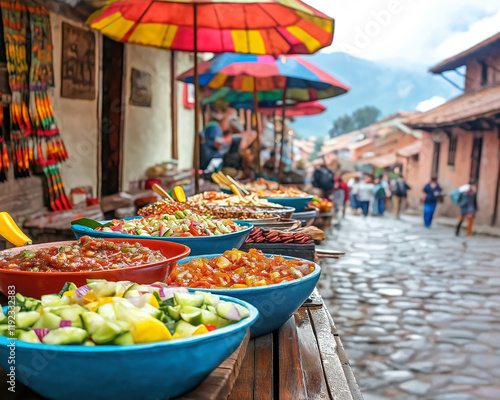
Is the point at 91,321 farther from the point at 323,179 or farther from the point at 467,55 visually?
the point at 467,55

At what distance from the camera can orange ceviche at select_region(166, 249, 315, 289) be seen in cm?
150

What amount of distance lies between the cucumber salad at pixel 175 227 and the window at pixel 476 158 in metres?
16.9

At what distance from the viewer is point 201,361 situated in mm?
948

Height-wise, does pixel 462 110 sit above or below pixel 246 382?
above

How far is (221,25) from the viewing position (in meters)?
4.07

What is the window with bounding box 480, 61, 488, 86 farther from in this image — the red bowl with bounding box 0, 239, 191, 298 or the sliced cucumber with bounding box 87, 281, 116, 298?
the sliced cucumber with bounding box 87, 281, 116, 298

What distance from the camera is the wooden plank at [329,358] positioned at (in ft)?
4.47

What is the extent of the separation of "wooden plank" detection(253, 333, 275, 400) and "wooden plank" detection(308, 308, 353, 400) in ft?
0.59

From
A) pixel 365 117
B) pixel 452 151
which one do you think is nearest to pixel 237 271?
pixel 452 151

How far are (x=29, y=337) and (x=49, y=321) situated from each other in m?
0.05

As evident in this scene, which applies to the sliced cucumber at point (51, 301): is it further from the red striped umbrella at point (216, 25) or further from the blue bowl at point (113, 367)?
the red striped umbrella at point (216, 25)

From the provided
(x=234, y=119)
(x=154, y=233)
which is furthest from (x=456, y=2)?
(x=154, y=233)

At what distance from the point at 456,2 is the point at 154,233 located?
18388 centimetres

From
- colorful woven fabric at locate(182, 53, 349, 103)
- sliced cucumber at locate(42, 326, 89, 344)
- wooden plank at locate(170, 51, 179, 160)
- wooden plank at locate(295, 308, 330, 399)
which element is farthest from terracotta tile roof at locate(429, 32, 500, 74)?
sliced cucumber at locate(42, 326, 89, 344)
